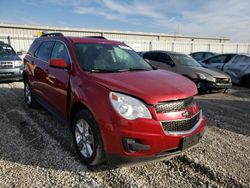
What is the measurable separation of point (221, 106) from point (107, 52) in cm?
403

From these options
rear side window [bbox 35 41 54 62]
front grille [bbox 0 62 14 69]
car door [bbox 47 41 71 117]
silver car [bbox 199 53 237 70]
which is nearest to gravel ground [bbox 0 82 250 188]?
car door [bbox 47 41 71 117]

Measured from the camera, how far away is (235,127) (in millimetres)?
4930

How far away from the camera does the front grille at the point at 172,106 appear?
9.24 feet

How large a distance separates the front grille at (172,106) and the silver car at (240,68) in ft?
26.2

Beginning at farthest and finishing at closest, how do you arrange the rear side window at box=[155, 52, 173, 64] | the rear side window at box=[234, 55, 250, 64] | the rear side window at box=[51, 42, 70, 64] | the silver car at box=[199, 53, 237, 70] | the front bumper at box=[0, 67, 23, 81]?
the silver car at box=[199, 53, 237, 70] < the rear side window at box=[234, 55, 250, 64] < the front bumper at box=[0, 67, 23, 81] < the rear side window at box=[155, 52, 173, 64] < the rear side window at box=[51, 42, 70, 64]

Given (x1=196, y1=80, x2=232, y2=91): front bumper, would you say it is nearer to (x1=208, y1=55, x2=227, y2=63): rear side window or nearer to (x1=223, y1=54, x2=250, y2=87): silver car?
(x1=223, y1=54, x2=250, y2=87): silver car

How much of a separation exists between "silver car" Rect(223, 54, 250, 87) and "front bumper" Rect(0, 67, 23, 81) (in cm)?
871

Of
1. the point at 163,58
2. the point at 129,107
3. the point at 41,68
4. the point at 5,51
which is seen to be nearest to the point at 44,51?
the point at 41,68

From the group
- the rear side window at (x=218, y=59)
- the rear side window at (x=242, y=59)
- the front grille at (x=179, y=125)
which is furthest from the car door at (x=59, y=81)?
the rear side window at (x=218, y=59)

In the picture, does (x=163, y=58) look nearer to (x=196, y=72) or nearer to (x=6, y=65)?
(x=196, y=72)

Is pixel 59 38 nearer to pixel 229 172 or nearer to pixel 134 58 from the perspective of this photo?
pixel 134 58

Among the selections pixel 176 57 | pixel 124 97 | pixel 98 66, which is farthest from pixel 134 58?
pixel 176 57

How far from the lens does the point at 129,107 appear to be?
2.77 meters

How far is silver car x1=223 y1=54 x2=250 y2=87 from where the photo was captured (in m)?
9.95
